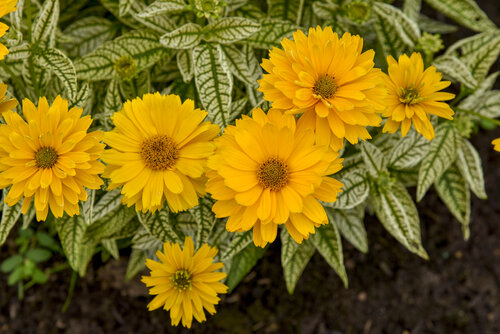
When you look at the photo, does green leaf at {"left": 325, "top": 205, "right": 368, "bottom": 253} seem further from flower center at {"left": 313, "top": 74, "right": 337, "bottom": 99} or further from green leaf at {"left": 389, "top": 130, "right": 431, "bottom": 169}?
flower center at {"left": 313, "top": 74, "right": 337, "bottom": 99}

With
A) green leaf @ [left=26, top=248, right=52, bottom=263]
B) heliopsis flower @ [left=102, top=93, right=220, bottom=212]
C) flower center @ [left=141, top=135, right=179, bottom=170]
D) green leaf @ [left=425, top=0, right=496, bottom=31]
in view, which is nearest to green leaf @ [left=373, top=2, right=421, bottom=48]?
green leaf @ [left=425, top=0, right=496, bottom=31]

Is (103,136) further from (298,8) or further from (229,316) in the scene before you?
(229,316)

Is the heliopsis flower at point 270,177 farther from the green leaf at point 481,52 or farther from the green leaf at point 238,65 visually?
the green leaf at point 481,52

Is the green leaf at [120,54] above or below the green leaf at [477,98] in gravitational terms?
above

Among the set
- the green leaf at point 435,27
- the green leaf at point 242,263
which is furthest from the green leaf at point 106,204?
the green leaf at point 435,27

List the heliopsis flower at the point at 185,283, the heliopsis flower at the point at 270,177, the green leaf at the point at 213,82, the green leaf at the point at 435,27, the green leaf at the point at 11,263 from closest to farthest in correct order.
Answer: the heliopsis flower at the point at 270,177, the heliopsis flower at the point at 185,283, the green leaf at the point at 213,82, the green leaf at the point at 11,263, the green leaf at the point at 435,27

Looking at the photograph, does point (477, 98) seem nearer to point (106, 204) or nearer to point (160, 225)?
point (160, 225)
